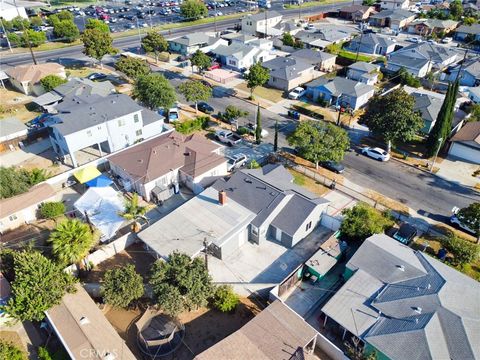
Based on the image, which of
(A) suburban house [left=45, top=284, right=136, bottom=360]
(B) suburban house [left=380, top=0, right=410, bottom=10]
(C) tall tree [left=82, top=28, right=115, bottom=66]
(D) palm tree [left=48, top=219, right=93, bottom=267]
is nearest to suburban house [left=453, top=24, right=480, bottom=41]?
(B) suburban house [left=380, top=0, right=410, bottom=10]

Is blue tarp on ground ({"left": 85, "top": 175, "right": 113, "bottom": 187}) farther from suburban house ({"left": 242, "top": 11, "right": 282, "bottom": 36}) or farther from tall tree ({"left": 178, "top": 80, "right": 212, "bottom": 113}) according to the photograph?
suburban house ({"left": 242, "top": 11, "right": 282, "bottom": 36})

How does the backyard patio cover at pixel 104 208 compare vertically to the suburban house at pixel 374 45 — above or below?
below

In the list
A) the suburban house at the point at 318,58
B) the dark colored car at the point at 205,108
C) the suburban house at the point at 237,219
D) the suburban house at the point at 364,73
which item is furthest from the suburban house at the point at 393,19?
the suburban house at the point at 237,219

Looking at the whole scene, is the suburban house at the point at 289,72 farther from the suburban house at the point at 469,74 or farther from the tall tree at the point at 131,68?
the suburban house at the point at 469,74

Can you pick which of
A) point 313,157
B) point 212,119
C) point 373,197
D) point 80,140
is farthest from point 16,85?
point 373,197

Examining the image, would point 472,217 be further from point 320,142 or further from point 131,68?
point 131,68

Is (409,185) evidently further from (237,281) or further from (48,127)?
(48,127)
